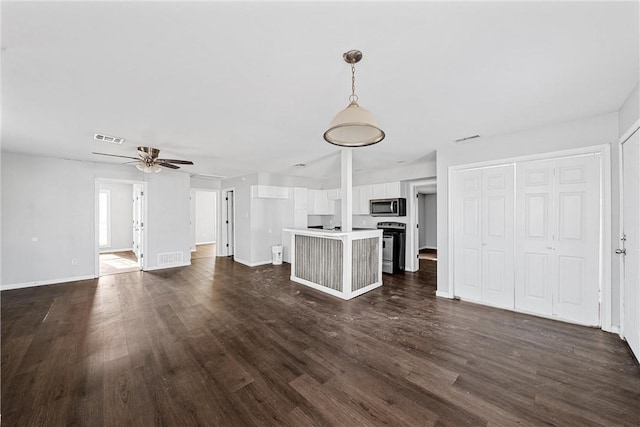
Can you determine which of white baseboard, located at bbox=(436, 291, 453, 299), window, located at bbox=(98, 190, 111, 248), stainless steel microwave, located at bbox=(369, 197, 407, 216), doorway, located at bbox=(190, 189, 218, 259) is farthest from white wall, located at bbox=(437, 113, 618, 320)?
window, located at bbox=(98, 190, 111, 248)

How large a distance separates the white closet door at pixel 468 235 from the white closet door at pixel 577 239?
86 centimetres

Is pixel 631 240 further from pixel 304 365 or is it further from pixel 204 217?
pixel 204 217

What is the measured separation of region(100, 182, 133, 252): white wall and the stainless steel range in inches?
343

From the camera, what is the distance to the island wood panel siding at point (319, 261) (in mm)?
4143

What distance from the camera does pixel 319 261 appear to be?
4492 millimetres

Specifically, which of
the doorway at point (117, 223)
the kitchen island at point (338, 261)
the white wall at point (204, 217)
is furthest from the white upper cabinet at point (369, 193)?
the doorway at point (117, 223)

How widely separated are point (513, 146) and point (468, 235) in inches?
55.0

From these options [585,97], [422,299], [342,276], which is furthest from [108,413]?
[585,97]

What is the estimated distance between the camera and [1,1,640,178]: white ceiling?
140 cm

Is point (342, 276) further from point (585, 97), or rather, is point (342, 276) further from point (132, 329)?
point (585, 97)

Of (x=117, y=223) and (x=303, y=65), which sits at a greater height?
(x=303, y=65)

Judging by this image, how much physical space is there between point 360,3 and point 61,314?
4.93m

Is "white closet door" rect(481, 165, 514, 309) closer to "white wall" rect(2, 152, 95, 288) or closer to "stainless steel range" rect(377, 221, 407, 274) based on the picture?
"stainless steel range" rect(377, 221, 407, 274)

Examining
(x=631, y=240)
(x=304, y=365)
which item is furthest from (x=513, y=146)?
(x=304, y=365)
